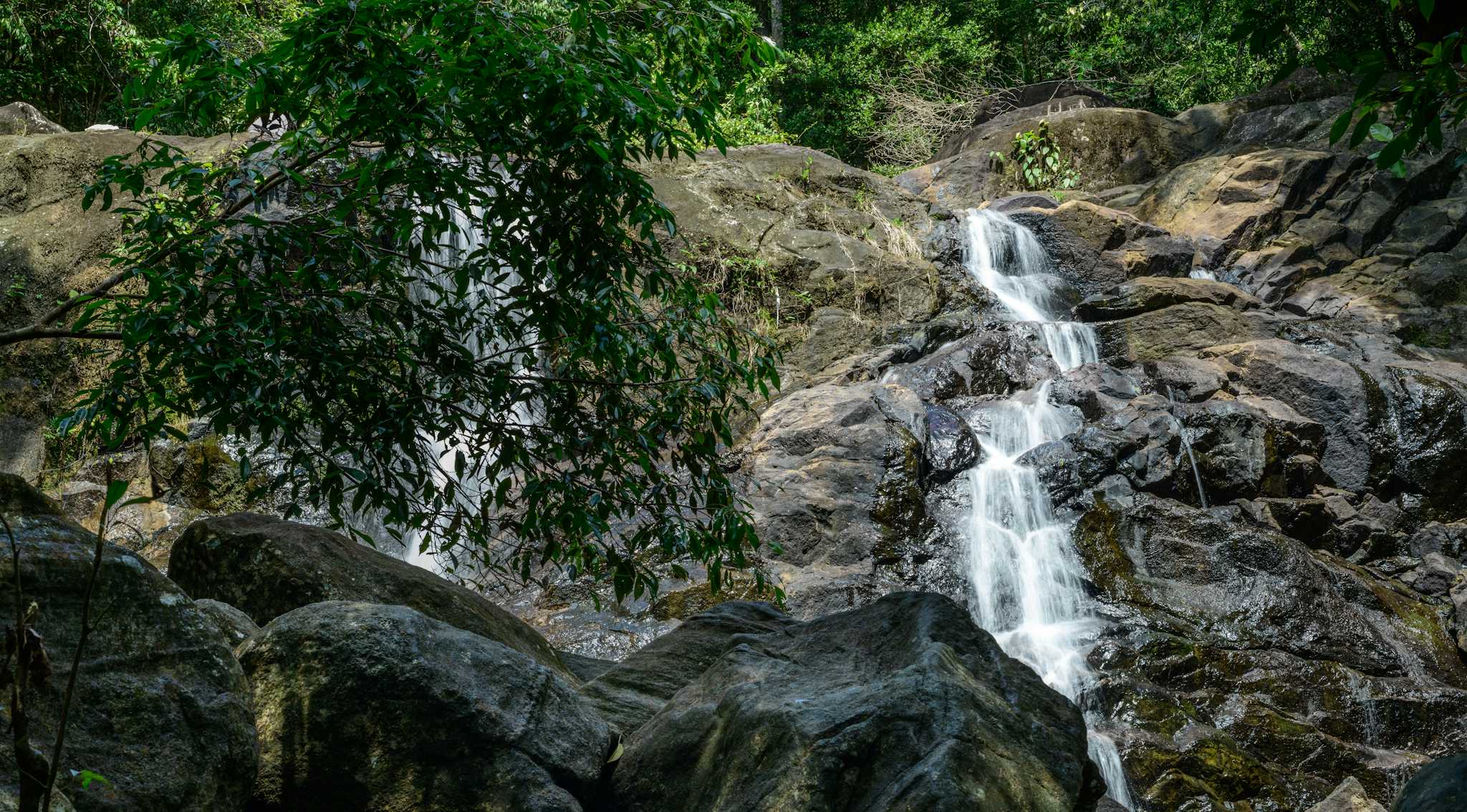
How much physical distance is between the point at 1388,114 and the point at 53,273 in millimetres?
19548

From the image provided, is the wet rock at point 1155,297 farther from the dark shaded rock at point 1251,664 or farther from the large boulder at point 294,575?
the large boulder at point 294,575

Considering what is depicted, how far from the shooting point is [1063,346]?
45.3ft

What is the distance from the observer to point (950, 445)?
11445 mm

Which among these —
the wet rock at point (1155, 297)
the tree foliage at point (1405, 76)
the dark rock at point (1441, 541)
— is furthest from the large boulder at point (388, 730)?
the wet rock at point (1155, 297)

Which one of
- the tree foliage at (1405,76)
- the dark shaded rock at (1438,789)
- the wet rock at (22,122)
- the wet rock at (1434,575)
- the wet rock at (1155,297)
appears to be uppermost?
the wet rock at (22,122)

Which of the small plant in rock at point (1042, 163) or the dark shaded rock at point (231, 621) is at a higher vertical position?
the small plant in rock at point (1042, 163)

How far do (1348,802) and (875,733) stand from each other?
4.05 meters

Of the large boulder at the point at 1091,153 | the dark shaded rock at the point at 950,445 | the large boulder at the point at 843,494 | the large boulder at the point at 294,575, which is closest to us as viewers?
the large boulder at the point at 294,575

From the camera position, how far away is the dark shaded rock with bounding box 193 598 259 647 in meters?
4.14

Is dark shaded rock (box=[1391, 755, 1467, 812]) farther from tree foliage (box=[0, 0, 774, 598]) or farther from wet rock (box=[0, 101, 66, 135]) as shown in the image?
wet rock (box=[0, 101, 66, 135])

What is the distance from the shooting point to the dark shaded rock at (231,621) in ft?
13.6

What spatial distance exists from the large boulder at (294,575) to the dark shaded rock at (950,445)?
674 cm

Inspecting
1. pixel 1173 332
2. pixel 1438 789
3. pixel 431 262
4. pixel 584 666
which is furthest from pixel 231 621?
pixel 1173 332

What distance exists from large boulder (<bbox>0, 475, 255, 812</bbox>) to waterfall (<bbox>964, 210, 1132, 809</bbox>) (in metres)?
6.31
